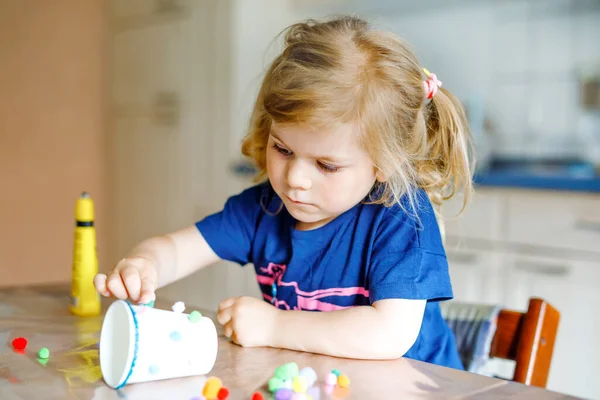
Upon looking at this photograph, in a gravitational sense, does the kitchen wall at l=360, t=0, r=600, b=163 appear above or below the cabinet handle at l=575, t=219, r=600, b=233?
above

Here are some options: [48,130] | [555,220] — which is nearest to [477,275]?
[555,220]

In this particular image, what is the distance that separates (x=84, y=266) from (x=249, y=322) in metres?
0.35

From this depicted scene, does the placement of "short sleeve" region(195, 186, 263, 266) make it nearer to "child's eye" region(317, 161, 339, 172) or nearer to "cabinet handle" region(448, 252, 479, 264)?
"child's eye" region(317, 161, 339, 172)

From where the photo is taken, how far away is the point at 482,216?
2.16 meters

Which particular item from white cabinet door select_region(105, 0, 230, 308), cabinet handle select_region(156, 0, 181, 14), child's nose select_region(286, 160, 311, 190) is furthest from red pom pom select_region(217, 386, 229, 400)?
cabinet handle select_region(156, 0, 181, 14)

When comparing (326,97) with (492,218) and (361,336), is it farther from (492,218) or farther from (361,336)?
(492,218)

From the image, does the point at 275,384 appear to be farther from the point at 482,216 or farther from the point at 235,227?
the point at 482,216

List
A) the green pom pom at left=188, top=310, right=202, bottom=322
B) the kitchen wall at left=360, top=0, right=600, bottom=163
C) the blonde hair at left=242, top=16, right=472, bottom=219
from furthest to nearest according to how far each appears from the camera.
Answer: the kitchen wall at left=360, top=0, right=600, bottom=163
the blonde hair at left=242, top=16, right=472, bottom=219
the green pom pom at left=188, top=310, right=202, bottom=322

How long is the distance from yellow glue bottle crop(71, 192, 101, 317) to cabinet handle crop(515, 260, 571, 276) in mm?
1398

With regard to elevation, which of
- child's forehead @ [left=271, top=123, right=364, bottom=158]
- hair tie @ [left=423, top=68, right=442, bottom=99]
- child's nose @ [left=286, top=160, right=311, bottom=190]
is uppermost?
hair tie @ [left=423, top=68, right=442, bottom=99]

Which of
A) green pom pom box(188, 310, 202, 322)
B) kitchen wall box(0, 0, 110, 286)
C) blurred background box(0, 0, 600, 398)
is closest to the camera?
green pom pom box(188, 310, 202, 322)

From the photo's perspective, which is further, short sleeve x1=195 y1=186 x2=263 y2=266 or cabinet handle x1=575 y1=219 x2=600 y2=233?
cabinet handle x1=575 y1=219 x2=600 y2=233

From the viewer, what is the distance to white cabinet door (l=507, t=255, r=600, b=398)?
6.39ft

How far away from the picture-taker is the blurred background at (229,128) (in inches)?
80.4
